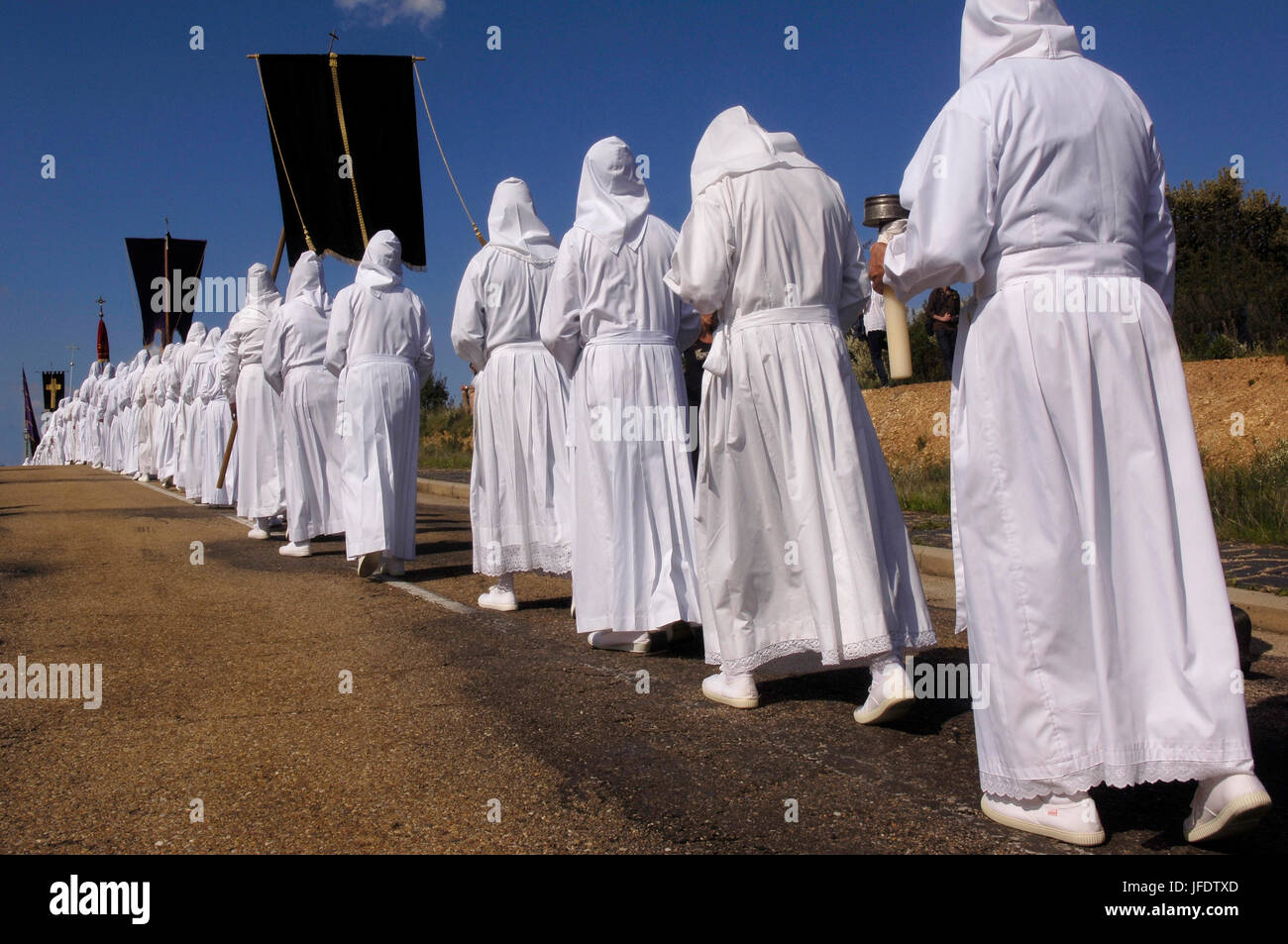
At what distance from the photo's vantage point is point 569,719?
14.3ft

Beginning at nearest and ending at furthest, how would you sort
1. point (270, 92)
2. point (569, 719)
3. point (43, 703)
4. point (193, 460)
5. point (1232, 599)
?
point (569, 719) < point (43, 703) < point (1232, 599) < point (270, 92) < point (193, 460)

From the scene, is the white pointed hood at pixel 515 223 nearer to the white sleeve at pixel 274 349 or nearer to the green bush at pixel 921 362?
the white sleeve at pixel 274 349

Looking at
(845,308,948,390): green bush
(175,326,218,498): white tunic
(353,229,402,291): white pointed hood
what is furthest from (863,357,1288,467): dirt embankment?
(175,326,218,498): white tunic

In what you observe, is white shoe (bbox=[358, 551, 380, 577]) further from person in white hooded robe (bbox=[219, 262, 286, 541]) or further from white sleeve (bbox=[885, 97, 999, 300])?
white sleeve (bbox=[885, 97, 999, 300])

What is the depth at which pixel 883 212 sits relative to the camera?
3.84m

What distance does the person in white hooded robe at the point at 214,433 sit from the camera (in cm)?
1689

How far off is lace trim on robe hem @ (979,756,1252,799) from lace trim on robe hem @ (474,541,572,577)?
433cm

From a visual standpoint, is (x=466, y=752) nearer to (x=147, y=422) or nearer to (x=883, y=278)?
(x=883, y=278)

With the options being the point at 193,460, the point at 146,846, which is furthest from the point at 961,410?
the point at 193,460

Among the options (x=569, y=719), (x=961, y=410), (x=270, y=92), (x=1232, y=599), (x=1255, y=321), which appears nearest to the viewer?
(x=961, y=410)

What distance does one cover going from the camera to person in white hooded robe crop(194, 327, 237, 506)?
16.9 metres
